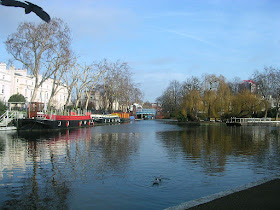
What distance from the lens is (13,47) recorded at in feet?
137

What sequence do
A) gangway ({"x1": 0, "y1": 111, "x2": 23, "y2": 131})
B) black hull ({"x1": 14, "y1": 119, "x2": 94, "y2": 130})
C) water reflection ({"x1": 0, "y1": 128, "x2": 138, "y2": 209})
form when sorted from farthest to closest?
black hull ({"x1": 14, "y1": 119, "x2": 94, "y2": 130})
gangway ({"x1": 0, "y1": 111, "x2": 23, "y2": 131})
water reflection ({"x1": 0, "y1": 128, "x2": 138, "y2": 209})

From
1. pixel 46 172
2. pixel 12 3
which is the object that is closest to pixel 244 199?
pixel 46 172

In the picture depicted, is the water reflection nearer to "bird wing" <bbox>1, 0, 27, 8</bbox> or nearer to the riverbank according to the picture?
the riverbank

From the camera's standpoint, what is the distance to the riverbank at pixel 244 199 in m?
6.97

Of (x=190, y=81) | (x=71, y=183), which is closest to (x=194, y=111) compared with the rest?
(x=190, y=81)

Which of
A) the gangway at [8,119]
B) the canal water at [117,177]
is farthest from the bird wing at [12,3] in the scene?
the gangway at [8,119]

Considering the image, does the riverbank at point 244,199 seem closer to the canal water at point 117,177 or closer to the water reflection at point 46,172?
the canal water at point 117,177

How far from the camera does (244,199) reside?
750 centimetres

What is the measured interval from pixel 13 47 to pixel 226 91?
43.0 meters

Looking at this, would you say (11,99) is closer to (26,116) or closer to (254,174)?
(26,116)

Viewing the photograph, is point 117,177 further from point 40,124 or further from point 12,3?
point 40,124

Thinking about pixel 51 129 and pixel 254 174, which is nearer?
pixel 254 174

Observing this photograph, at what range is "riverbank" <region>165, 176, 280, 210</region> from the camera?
6973 millimetres

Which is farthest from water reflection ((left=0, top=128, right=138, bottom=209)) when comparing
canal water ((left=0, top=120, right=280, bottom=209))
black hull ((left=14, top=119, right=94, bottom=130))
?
black hull ((left=14, top=119, right=94, bottom=130))
